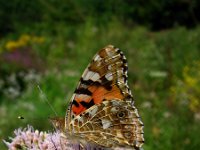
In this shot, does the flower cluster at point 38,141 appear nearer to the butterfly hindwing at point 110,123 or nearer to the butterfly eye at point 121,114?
the butterfly hindwing at point 110,123

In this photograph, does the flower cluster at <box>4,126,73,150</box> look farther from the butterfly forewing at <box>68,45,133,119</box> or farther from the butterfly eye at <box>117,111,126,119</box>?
the butterfly eye at <box>117,111,126,119</box>

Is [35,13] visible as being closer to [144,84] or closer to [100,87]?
[144,84]

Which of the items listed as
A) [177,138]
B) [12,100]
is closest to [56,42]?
[12,100]

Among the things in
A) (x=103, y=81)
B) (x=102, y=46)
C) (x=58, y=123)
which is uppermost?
(x=102, y=46)

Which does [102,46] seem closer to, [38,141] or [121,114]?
[121,114]

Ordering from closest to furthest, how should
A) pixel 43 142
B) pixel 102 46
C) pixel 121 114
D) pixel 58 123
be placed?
pixel 43 142 → pixel 58 123 → pixel 121 114 → pixel 102 46

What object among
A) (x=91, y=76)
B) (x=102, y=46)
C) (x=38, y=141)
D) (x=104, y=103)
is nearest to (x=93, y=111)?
(x=104, y=103)
